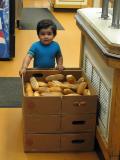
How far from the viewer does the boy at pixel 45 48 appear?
2.89 metres

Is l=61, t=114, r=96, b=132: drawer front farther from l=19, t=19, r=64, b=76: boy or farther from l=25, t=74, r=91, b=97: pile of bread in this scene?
l=19, t=19, r=64, b=76: boy

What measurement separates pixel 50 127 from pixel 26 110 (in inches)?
7.5

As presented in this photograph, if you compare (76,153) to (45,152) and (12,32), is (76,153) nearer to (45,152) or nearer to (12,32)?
(45,152)

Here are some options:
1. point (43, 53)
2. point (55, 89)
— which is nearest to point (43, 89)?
point (55, 89)

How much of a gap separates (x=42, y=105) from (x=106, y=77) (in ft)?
1.41

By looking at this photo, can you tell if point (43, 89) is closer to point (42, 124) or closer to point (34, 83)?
point (34, 83)

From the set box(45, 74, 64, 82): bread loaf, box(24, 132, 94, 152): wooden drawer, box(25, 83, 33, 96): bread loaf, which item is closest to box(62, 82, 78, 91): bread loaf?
box(45, 74, 64, 82): bread loaf

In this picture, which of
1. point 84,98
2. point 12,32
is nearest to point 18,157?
point 84,98

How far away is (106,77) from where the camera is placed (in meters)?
2.20

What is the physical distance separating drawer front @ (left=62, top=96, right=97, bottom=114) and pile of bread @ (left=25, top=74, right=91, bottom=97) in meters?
0.14

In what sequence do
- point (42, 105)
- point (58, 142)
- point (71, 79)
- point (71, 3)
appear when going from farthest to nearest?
point (71, 3), point (71, 79), point (58, 142), point (42, 105)

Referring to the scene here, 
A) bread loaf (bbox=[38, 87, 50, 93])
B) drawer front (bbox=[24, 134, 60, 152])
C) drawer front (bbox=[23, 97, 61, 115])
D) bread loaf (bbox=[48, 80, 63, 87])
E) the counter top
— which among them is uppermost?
the counter top

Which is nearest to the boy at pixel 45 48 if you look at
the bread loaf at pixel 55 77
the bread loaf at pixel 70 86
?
the bread loaf at pixel 55 77

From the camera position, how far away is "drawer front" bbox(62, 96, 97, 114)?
7.55 feet
